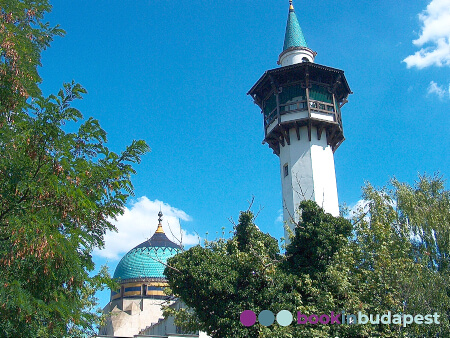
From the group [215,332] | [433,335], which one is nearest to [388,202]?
[433,335]

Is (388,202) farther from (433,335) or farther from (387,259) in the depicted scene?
(433,335)

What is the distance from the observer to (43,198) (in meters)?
7.95

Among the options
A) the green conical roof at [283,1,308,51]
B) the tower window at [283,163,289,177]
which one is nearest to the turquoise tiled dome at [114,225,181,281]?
the tower window at [283,163,289,177]

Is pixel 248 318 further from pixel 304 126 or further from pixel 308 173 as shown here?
pixel 304 126

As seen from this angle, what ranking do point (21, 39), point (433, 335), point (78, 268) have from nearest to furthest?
1. point (78, 268)
2. point (21, 39)
3. point (433, 335)

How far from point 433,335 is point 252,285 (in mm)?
5905

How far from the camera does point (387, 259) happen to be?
50.5 feet

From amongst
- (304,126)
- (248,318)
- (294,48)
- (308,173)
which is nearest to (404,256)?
(248,318)

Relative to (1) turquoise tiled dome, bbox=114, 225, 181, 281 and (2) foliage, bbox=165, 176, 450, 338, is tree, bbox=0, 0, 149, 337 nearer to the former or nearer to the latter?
(2) foliage, bbox=165, 176, 450, 338

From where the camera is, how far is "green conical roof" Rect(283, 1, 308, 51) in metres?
29.8

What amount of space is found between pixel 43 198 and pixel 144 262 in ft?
129

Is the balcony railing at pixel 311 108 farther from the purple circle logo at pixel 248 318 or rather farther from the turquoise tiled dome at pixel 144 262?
the turquoise tiled dome at pixel 144 262

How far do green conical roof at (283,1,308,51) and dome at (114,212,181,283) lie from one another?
2230 cm
